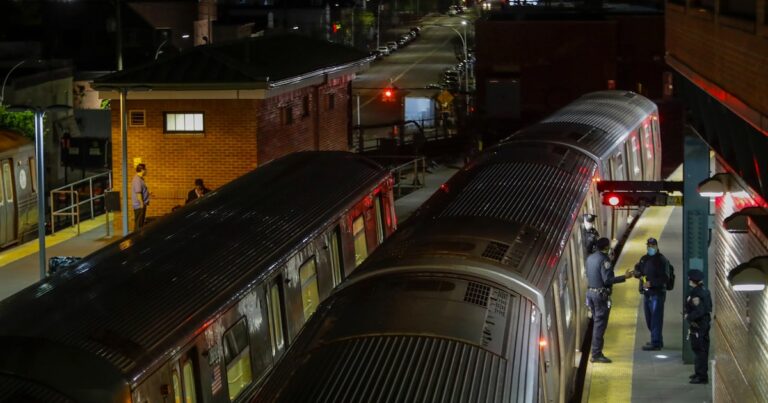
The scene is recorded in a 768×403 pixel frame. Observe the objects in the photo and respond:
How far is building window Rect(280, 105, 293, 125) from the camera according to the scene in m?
24.5

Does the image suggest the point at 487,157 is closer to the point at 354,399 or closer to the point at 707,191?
the point at 707,191

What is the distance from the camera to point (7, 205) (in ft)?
74.2

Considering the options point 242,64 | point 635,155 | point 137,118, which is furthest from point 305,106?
point 635,155

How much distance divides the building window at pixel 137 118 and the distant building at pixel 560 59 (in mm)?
26617

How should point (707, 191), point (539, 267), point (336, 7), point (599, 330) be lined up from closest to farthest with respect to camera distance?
point (539, 267) → point (707, 191) → point (599, 330) → point (336, 7)

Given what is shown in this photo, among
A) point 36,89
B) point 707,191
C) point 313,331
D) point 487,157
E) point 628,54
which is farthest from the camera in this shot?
point 628,54

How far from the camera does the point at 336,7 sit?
94.1 metres

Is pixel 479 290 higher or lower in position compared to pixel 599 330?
higher

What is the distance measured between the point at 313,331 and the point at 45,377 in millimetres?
1803

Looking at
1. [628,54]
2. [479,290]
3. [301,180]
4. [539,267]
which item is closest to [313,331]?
[479,290]

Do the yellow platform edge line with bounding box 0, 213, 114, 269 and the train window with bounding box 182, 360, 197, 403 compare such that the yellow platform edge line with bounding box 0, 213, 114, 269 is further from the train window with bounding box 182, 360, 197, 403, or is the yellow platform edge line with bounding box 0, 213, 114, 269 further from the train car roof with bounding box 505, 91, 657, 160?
the train window with bounding box 182, 360, 197, 403

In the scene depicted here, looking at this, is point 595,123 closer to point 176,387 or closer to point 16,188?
point 16,188

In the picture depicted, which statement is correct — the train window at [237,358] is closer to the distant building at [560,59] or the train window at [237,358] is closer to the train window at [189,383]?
the train window at [189,383]

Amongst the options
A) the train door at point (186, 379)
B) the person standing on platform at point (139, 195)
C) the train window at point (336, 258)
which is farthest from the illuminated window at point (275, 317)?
the person standing on platform at point (139, 195)
